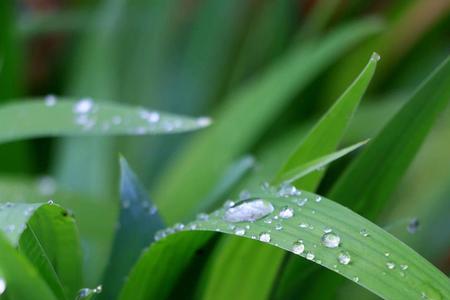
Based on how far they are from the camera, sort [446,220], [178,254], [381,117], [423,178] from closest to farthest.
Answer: [178,254]
[446,220]
[423,178]
[381,117]

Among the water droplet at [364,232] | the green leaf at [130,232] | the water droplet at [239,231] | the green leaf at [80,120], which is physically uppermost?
the green leaf at [80,120]

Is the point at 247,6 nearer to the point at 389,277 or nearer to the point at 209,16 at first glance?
the point at 209,16

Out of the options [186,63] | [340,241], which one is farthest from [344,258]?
[186,63]

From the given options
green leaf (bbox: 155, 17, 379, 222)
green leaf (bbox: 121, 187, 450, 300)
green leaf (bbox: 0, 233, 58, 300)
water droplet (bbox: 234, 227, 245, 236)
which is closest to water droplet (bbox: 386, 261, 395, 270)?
green leaf (bbox: 121, 187, 450, 300)

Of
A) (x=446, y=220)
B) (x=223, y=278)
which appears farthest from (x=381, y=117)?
(x=223, y=278)

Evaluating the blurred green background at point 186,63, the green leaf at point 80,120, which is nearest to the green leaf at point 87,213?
the green leaf at point 80,120

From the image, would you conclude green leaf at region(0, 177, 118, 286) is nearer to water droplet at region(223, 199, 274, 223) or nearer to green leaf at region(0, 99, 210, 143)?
green leaf at region(0, 99, 210, 143)

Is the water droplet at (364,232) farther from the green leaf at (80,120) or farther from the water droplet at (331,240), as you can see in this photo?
the green leaf at (80,120)
